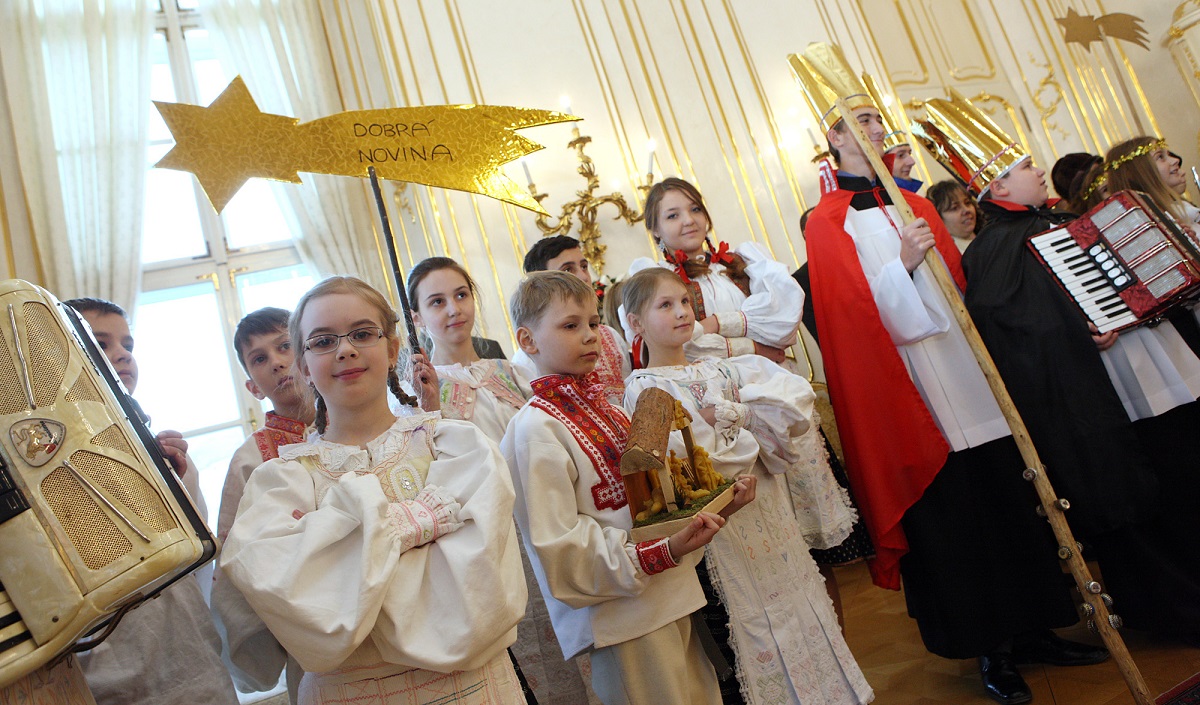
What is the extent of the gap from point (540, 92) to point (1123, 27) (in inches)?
191

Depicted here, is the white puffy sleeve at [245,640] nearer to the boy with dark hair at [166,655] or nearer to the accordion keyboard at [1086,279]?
the boy with dark hair at [166,655]

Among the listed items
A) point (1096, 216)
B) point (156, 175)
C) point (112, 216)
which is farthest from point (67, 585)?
point (156, 175)

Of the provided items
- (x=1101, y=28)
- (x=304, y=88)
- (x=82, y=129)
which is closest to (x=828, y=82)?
(x=304, y=88)

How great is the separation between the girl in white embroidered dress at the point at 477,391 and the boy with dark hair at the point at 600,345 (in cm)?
15

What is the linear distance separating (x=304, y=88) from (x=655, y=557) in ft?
14.8

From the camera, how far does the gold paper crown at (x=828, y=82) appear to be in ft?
8.94

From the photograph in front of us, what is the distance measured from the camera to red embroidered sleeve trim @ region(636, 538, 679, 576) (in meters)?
1.56

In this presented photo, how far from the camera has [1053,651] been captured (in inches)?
97.2

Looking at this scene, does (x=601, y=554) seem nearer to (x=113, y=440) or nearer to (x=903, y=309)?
(x=113, y=440)

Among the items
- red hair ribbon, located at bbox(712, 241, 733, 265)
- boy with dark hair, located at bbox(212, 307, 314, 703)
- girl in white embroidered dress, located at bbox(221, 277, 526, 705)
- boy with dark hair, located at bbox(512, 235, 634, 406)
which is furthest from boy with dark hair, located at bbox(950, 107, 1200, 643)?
boy with dark hair, located at bbox(212, 307, 314, 703)

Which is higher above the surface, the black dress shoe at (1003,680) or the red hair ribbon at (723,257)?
the red hair ribbon at (723,257)

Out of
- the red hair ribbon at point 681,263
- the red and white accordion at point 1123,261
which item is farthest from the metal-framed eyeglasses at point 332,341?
the red and white accordion at point 1123,261

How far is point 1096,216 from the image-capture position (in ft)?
8.66

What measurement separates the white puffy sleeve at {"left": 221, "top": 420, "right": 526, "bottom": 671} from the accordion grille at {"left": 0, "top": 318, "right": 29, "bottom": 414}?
370mm
